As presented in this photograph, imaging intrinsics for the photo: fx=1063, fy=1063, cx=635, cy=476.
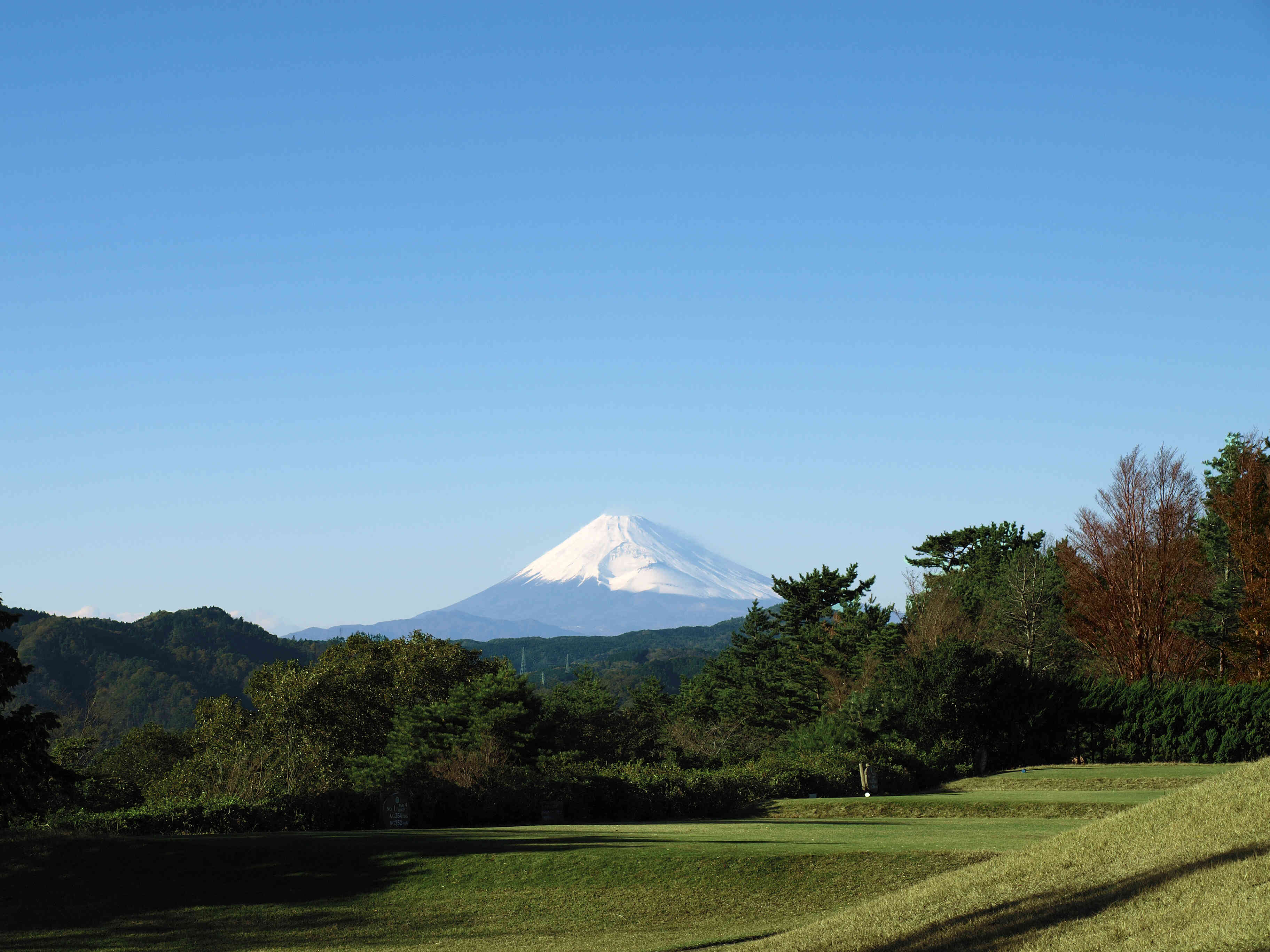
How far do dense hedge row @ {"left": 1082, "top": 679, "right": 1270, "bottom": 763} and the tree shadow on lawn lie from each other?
26.6 meters

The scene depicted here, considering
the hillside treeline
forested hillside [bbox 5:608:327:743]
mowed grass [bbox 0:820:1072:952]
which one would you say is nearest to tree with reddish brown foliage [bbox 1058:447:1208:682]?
the hillside treeline

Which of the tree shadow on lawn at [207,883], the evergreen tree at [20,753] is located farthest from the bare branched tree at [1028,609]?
the evergreen tree at [20,753]

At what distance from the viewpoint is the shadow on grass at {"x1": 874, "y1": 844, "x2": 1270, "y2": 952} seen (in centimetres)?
1013

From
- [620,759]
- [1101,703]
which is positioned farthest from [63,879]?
[1101,703]

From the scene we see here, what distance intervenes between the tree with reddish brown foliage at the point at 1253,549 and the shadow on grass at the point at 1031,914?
37020 millimetres

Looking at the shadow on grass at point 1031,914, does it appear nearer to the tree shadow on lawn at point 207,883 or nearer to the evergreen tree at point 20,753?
the tree shadow on lawn at point 207,883

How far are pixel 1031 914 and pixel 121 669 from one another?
113 meters

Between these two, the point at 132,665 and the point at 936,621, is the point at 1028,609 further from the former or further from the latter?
the point at 132,665

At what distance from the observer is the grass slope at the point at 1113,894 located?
369 inches

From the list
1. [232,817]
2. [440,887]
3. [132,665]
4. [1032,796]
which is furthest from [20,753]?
[132,665]

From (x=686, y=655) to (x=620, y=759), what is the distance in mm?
157735

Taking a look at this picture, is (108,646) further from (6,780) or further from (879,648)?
(6,780)

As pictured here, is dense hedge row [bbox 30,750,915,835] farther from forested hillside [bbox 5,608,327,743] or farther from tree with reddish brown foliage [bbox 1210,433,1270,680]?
forested hillside [bbox 5,608,327,743]

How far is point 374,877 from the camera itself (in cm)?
1738
